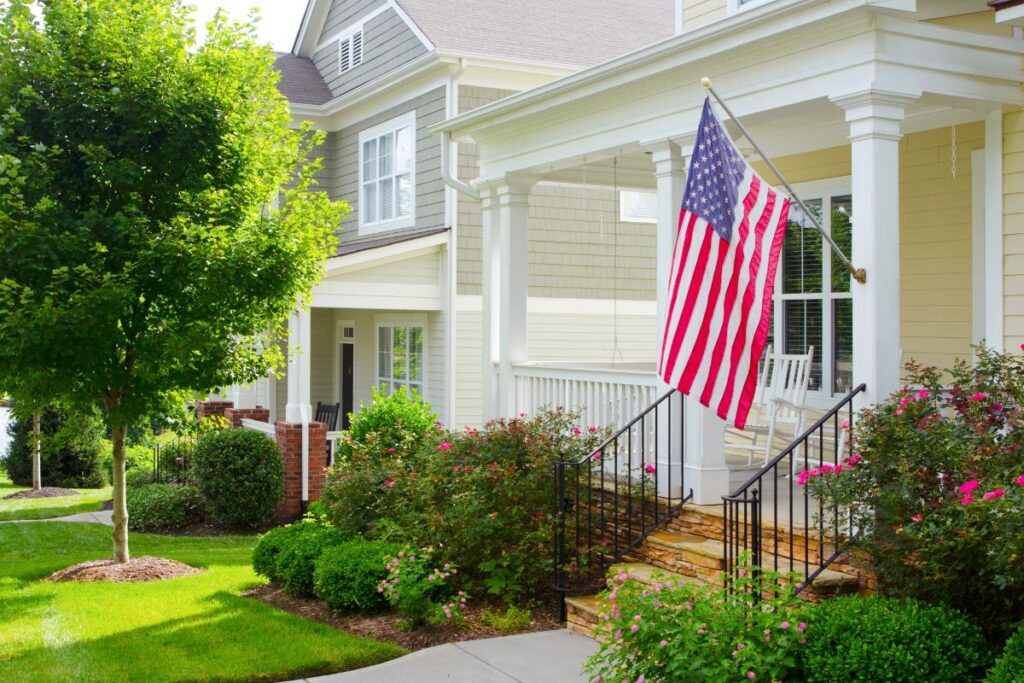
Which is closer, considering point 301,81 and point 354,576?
point 354,576

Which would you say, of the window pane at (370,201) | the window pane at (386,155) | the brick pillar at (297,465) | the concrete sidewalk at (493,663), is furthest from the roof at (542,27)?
the concrete sidewalk at (493,663)

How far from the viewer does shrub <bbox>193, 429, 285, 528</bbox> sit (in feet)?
46.1

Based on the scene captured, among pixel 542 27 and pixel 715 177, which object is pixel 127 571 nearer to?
pixel 715 177

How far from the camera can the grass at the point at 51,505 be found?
51.9ft

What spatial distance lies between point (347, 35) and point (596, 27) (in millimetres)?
4412

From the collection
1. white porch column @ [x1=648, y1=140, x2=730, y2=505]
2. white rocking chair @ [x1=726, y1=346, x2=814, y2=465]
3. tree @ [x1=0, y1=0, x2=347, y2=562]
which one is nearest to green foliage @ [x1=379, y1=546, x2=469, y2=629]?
white porch column @ [x1=648, y1=140, x2=730, y2=505]

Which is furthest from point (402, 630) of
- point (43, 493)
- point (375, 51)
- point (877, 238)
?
point (375, 51)

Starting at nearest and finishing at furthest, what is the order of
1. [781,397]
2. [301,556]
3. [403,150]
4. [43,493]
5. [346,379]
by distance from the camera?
[301,556], [781,397], [403,150], [43,493], [346,379]

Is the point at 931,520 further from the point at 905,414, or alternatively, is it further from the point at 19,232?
the point at 19,232

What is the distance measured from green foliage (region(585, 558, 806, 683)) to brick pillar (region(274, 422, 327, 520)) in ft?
29.7

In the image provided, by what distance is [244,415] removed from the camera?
1772 cm

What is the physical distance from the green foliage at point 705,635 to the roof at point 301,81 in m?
15.0

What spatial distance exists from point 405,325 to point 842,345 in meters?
8.66

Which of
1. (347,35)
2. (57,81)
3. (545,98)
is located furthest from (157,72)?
(347,35)
